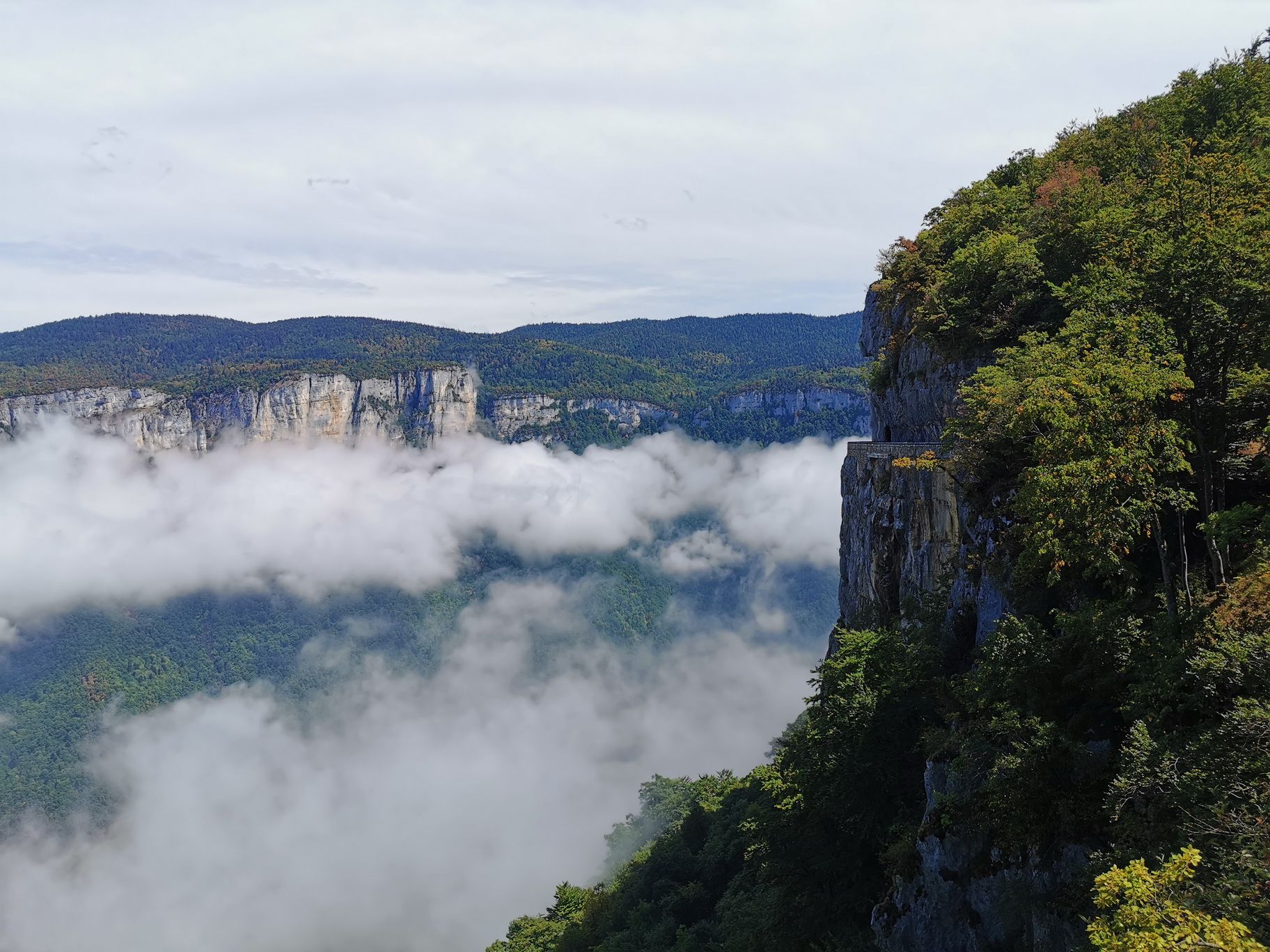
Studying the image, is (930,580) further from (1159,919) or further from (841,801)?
(1159,919)

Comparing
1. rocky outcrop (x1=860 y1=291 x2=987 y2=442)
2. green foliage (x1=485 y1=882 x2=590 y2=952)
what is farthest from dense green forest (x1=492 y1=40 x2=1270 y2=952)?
green foliage (x1=485 y1=882 x2=590 y2=952)

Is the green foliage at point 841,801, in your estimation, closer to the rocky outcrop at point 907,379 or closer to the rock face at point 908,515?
the rock face at point 908,515

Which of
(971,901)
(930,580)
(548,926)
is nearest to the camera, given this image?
(971,901)

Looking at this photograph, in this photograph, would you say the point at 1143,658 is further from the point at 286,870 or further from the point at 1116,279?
the point at 286,870

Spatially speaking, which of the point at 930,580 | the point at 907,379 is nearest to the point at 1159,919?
the point at 930,580

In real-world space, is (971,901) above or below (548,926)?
above

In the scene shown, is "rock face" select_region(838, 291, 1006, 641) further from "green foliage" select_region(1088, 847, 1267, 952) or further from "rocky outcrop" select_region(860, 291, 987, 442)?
"green foliage" select_region(1088, 847, 1267, 952)
